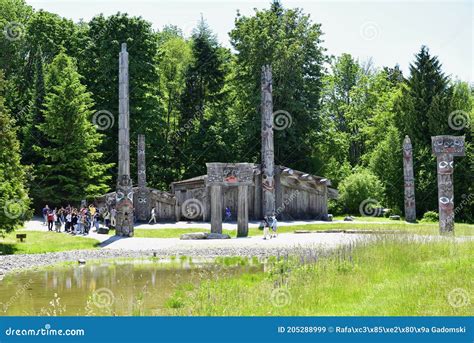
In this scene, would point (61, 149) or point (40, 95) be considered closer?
point (61, 149)

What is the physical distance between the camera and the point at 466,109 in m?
54.0

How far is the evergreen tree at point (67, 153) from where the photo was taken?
44969mm

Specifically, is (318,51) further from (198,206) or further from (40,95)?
(40,95)

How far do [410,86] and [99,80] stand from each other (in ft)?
92.8

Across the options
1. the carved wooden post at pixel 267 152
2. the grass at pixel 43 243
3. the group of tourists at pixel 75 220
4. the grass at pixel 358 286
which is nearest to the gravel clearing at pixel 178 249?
the grass at pixel 43 243

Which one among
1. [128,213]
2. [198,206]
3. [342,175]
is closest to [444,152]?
[128,213]

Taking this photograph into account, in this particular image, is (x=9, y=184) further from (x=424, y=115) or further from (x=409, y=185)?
(x=424, y=115)

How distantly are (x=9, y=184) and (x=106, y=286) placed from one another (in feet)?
39.7

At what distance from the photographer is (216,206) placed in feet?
105

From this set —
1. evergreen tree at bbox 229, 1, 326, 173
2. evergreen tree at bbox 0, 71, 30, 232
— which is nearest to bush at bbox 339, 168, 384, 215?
evergreen tree at bbox 229, 1, 326, 173

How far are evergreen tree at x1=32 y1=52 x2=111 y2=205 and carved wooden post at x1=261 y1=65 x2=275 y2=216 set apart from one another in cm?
1463

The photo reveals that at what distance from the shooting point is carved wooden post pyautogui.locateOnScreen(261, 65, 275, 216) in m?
36.5

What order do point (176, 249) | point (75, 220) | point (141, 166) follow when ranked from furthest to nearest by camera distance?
point (141, 166)
point (75, 220)
point (176, 249)

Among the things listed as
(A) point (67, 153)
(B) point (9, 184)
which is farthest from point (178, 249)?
Result: (A) point (67, 153)
